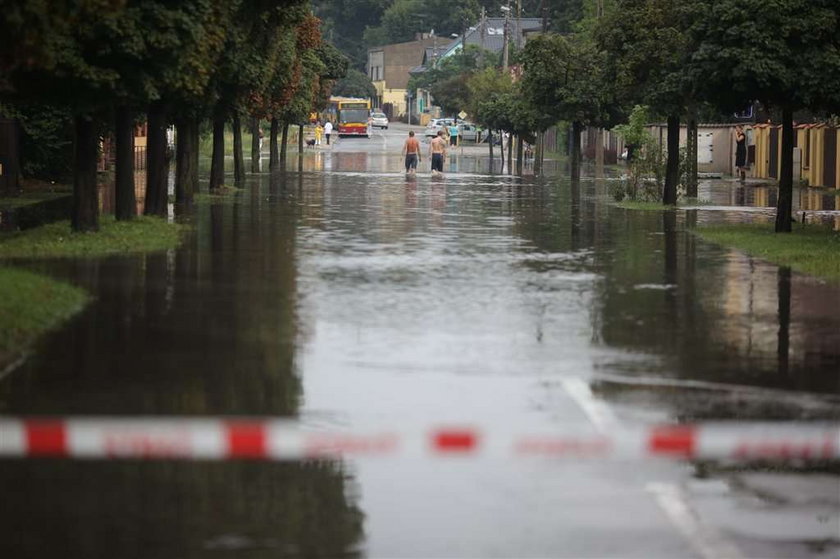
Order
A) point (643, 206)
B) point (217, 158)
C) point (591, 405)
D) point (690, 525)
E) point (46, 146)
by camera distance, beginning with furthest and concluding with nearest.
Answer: point (46, 146)
point (217, 158)
point (643, 206)
point (591, 405)
point (690, 525)

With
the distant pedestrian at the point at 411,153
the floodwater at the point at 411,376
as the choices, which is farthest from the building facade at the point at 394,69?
the floodwater at the point at 411,376

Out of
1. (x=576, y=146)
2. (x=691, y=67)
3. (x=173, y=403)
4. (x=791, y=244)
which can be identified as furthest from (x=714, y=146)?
(x=173, y=403)

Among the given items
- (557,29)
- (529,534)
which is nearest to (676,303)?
(529,534)

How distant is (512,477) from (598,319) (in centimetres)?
686

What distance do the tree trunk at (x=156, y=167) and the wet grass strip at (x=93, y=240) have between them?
110 inches

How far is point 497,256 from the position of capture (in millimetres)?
22531

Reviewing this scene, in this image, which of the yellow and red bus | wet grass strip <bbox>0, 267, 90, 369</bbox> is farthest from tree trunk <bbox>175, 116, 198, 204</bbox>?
the yellow and red bus

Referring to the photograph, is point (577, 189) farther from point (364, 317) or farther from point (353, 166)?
point (364, 317)

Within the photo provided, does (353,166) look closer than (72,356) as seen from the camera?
No

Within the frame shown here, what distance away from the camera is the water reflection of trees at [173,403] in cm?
781

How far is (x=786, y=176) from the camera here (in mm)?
26750

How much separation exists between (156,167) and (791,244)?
11.4 metres

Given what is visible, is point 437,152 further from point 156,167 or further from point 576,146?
point 156,167

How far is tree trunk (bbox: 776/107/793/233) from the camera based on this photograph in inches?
1041
